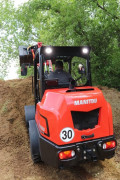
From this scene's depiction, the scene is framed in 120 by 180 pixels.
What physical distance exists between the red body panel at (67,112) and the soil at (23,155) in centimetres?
102

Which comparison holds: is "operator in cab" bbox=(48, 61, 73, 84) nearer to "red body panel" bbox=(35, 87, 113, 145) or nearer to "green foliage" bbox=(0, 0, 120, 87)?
"red body panel" bbox=(35, 87, 113, 145)

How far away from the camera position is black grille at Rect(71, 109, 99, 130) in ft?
9.73

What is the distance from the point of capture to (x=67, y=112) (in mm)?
2781

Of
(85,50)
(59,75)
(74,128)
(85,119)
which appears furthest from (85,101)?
(85,50)

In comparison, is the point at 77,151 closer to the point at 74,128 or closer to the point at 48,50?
the point at 74,128

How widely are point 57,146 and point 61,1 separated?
879 centimetres

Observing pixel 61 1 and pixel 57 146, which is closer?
pixel 57 146

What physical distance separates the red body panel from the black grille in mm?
82

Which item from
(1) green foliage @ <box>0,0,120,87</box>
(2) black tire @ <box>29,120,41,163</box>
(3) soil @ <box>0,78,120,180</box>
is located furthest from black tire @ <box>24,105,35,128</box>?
(1) green foliage @ <box>0,0,120,87</box>

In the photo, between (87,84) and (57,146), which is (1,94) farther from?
(57,146)

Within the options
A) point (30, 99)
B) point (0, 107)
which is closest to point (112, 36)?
point (30, 99)

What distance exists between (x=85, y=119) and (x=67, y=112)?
441mm

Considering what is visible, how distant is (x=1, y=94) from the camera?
25.3 feet

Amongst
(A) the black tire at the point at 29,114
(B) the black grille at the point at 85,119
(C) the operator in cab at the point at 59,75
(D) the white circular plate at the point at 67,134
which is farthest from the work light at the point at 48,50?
(A) the black tire at the point at 29,114
